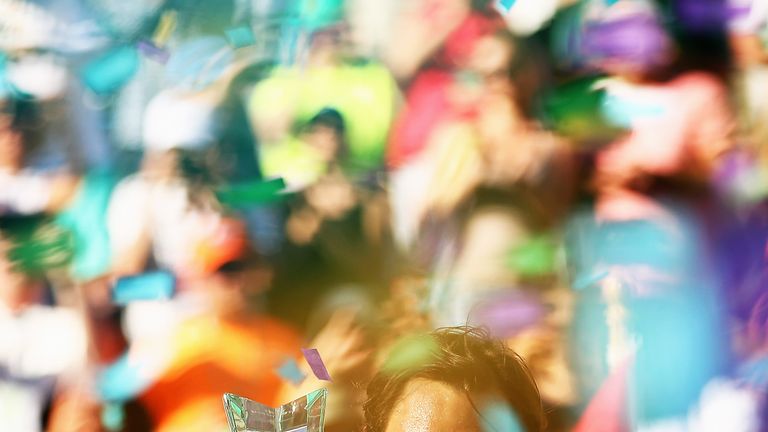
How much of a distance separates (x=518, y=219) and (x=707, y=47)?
0.39m

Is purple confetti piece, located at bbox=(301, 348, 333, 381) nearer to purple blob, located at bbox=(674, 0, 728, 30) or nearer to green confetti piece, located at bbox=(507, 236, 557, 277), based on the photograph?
green confetti piece, located at bbox=(507, 236, 557, 277)

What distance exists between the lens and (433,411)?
101cm

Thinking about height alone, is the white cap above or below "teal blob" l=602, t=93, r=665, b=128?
above

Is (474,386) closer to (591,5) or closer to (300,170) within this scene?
(300,170)

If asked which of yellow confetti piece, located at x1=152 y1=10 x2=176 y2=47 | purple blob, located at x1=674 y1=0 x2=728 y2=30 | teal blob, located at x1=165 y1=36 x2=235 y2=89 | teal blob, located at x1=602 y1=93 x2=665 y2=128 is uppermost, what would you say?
yellow confetti piece, located at x1=152 y1=10 x2=176 y2=47

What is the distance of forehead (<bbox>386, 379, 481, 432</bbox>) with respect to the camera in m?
1.00

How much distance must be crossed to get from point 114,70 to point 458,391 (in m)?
0.71

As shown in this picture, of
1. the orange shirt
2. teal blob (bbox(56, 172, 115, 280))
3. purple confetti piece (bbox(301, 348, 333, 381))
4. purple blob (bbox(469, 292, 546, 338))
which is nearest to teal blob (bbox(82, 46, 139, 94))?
teal blob (bbox(56, 172, 115, 280))

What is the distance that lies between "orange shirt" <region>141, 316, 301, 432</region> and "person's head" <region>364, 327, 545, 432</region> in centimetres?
16

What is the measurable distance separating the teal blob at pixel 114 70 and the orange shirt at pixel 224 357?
382 mm

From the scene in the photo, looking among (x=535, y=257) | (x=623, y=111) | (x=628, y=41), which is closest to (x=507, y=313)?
(x=535, y=257)

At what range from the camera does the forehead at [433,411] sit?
1.00 m

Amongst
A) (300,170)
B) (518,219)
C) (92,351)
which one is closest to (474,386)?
(518,219)

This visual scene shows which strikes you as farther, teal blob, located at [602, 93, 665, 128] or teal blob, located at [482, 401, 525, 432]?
teal blob, located at [602, 93, 665, 128]
